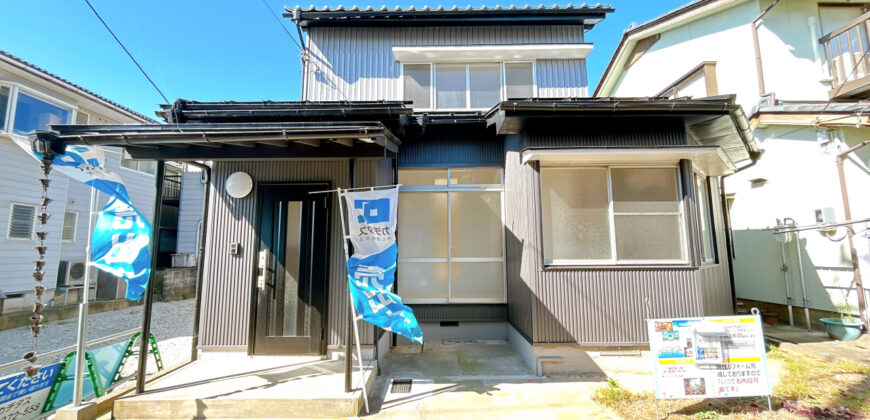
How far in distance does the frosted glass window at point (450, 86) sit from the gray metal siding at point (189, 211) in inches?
391

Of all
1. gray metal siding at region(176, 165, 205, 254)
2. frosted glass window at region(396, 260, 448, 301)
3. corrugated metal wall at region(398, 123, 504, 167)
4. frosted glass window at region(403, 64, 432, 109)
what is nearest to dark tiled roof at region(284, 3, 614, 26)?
frosted glass window at region(403, 64, 432, 109)

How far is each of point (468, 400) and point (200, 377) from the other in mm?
2976

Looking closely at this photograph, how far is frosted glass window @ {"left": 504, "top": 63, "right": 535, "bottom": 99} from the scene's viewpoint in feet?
23.5

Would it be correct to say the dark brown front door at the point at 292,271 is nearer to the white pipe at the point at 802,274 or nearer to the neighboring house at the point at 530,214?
the neighboring house at the point at 530,214

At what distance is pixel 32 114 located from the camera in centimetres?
795

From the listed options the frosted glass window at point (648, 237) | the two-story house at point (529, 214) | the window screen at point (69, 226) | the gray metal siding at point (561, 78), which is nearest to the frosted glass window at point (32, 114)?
the window screen at point (69, 226)

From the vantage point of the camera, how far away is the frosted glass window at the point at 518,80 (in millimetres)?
7152

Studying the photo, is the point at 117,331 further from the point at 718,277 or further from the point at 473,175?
the point at 718,277

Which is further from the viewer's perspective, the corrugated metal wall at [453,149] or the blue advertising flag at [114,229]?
the corrugated metal wall at [453,149]

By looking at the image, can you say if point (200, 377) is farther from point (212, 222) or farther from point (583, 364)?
point (583, 364)

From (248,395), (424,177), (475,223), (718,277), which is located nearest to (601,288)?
(475,223)

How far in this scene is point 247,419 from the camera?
10.3 ft

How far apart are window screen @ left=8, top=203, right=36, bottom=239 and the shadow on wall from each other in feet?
53.8

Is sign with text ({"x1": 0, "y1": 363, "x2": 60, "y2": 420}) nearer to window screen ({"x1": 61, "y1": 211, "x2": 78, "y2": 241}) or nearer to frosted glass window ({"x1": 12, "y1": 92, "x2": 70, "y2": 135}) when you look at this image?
frosted glass window ({"x1": 12, "y1": 92, "x2": 70, "y2": 135})
